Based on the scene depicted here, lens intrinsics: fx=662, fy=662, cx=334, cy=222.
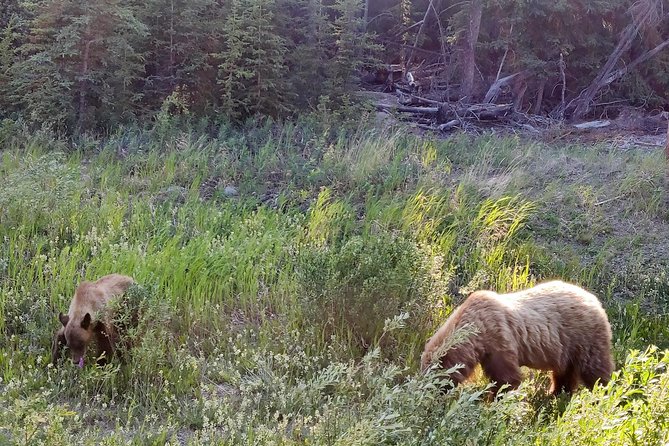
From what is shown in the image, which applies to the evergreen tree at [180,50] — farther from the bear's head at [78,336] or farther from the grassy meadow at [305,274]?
the bear's head at [78,336]

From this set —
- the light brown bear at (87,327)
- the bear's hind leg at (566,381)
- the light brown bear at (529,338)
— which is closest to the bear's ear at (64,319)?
the light brown bear at (87,327)

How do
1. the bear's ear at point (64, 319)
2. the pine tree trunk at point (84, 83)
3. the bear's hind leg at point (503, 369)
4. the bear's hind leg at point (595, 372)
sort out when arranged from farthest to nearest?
the pine tree trunk at point (84, 83), the bear's hind leg at point (595, 372), the bear's ear at point (64, 319), the bear's hind leg at point (503, 369)

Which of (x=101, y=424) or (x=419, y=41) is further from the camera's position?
(x=419, y=41)

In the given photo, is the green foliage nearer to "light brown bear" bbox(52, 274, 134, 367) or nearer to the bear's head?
"light brown bear" bbox(52, 274, 134, 367)

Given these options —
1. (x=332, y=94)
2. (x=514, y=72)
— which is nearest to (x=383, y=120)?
(x=332, y=94)

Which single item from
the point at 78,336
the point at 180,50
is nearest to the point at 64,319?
the point at 78,336

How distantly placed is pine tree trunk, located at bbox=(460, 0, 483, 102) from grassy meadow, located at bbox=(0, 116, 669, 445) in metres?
6.61

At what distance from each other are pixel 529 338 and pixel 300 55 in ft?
30.7

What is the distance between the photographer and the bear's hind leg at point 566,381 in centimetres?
475

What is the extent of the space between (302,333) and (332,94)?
26.9 ft

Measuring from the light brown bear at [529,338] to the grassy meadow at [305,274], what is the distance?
195mm

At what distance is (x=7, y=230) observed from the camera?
20.0 ft

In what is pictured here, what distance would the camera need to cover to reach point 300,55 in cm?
1264

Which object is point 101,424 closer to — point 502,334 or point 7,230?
point 502,334
